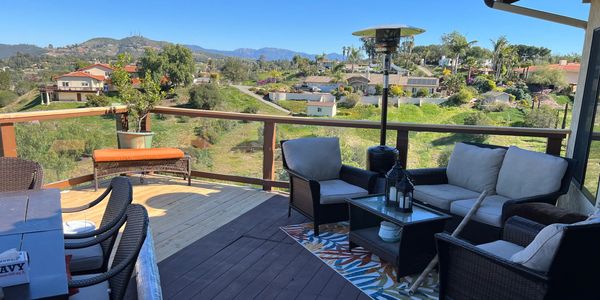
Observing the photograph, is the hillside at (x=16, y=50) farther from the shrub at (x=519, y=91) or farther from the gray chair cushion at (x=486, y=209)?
the shrub at (x=519, y=91)

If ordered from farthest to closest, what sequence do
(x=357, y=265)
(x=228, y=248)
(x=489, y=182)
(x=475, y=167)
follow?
(x=475, y=167), (x=489, y=182), (x=228, y=248), (x=357, y=265)

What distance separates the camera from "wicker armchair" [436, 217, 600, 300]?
1767 millimetres

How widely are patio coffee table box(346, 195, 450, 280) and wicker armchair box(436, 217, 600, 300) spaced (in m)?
0.50

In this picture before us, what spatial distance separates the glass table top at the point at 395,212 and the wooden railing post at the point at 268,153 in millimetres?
1949

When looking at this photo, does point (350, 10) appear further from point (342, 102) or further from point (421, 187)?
point (421, 187)

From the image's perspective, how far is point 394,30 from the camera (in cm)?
425

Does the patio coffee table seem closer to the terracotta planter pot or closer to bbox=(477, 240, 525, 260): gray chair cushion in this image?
bbox=(477, 240, 525, 260): gray chair cushion

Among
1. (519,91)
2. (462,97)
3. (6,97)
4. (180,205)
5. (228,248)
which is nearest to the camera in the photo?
(228,248)

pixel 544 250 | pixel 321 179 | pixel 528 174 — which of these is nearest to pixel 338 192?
pixel 321 179

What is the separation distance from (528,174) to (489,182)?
0.40 metres

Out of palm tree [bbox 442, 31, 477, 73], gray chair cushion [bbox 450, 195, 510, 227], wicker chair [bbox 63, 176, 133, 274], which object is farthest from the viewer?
palm tree [bbox 442, 31, 477, 73]

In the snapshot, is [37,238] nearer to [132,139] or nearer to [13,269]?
[13,269]

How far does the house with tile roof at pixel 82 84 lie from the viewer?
18.9 ft

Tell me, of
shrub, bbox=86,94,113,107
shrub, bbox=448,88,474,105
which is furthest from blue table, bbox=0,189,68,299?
shrub, bbox=448,88,474,105
